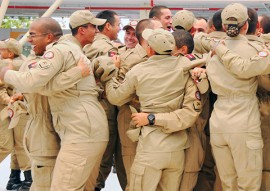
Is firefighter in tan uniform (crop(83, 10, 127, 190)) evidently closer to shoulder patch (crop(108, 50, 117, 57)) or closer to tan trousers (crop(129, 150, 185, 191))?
shoulder patch (crop(108, 50, 117, 57))

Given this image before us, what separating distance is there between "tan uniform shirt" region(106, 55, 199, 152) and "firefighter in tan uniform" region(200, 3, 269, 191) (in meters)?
0.19

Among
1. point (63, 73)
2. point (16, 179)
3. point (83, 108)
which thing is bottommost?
point (16, 179)

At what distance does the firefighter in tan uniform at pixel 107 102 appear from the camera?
13.9 feet

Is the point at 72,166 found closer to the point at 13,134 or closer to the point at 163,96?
the point at 163,96

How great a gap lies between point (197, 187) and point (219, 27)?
4.42 feet

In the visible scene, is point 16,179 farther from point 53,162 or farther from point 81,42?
point 81,42

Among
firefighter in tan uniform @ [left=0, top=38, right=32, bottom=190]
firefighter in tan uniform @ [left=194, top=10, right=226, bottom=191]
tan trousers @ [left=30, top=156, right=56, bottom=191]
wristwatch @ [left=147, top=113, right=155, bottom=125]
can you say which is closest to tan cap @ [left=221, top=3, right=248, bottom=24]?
firefighter in tan uniform @ [left=194, top=10, right=226, bottom=191]

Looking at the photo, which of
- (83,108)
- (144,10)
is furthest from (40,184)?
(144,10)

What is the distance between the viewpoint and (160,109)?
11.8 feet

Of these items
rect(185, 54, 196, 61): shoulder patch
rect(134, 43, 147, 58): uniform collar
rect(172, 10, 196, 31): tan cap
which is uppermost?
rect(172, 10, 196, 31): tan cap

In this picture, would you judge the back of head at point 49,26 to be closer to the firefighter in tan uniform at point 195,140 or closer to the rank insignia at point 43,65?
the rank insignia at point 43,65

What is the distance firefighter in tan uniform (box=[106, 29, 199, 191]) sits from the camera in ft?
11.6

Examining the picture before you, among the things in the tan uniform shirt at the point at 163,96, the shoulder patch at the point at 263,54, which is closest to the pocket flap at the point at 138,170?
the tan uniform shirt at the point at 163,96

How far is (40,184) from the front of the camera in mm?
3729
